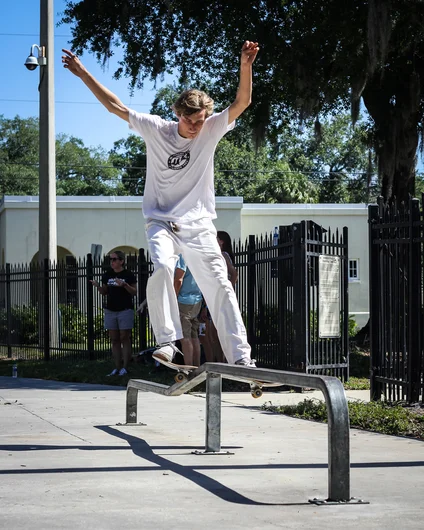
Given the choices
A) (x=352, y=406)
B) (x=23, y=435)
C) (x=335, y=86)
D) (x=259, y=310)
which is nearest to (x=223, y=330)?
(x=23, y=435)

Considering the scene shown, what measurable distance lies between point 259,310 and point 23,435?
622 cm

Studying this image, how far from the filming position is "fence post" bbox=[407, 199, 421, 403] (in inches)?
350

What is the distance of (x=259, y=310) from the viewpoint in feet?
42.7

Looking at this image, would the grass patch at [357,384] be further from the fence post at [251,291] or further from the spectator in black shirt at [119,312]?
the spectator in black shirt at [119,312]

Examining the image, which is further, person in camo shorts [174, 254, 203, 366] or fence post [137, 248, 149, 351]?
fence post [137, 248, 149, 351]

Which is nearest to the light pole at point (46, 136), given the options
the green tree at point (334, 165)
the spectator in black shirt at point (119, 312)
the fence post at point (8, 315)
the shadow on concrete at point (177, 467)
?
the fence post at point (8, 315)

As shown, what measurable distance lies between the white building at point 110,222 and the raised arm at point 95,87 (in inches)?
1117

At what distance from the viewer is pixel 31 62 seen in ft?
66.0

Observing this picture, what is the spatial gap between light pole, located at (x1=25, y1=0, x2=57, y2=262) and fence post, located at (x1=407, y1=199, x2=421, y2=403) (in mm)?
12191

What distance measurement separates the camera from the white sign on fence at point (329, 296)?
12055 millimetres

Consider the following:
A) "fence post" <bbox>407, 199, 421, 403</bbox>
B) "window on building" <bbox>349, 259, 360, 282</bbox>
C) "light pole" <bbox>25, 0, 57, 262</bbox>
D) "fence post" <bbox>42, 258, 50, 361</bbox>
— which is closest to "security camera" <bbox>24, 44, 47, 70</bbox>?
"light pole" <bbox>25, 0, 57, 262</bbox>

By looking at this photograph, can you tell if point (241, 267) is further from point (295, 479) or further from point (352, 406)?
point (295, 479)

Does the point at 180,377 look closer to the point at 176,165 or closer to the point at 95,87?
the point at 176,165

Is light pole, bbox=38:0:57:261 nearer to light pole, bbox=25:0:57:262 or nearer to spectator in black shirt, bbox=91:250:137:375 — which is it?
light pole, bbox=25:0:57:262
